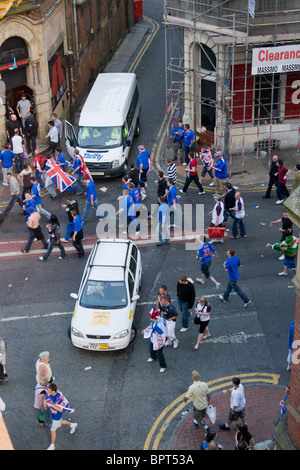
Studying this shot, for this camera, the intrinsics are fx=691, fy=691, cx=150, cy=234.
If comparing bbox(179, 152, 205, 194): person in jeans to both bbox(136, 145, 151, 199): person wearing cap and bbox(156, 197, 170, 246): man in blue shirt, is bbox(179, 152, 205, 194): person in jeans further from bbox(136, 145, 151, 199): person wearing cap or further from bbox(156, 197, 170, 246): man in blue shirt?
bbox(156, 197, 170, 246): man in blue shirt

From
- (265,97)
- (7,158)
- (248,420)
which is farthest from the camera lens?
(265,97)

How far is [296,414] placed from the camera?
11.3 metres

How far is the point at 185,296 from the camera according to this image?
53.5ft

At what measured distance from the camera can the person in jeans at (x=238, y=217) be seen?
1981cm

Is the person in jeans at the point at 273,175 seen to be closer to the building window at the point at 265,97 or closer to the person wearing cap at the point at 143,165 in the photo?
the building window at the point at 265,97

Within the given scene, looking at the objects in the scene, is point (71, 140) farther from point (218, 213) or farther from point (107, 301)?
point (107, 301)

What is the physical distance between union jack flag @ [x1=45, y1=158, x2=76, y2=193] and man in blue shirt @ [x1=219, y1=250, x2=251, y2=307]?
7.23 meters

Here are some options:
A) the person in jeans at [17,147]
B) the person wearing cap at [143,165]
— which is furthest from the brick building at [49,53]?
the person wearing cap at [143,165]

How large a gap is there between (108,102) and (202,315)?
12296 mm

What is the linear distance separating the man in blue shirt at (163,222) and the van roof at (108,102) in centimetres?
583

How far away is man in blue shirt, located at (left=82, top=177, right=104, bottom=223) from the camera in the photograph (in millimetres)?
21188

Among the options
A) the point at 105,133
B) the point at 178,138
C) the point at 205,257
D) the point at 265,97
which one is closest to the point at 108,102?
the point at 105,133
